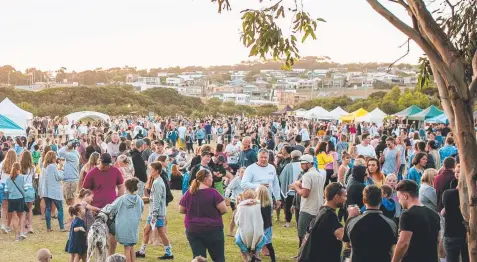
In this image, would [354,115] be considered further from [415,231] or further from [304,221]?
[415,231]

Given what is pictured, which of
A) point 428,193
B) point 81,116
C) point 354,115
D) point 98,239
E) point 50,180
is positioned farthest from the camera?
point 354,115

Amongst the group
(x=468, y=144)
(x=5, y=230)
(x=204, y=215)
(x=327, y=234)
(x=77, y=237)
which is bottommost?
(x=5, y=230)

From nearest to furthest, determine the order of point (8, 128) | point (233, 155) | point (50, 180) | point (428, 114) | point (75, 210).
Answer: point (75, 210), point (50, 180), point (233, 155), point (8, 128), point (428, 114)

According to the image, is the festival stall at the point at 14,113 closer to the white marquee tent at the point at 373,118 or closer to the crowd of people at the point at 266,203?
the crowd of people at the point at 266,203

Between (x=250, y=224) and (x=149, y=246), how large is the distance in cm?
261

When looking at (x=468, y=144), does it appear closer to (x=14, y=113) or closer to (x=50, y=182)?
(x=50, y=182)

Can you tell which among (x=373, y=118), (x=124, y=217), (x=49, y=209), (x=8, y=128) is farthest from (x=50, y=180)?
(x=373, y=118)

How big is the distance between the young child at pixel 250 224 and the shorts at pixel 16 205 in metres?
4.44

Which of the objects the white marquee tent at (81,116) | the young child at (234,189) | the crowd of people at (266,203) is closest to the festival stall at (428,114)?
the white marquee tent at (81,116)

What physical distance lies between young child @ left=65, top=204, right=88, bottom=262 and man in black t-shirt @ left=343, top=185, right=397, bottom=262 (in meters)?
4.01

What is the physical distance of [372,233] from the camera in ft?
17.5

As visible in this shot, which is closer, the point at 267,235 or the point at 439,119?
the point at 267,235

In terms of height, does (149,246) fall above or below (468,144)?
below

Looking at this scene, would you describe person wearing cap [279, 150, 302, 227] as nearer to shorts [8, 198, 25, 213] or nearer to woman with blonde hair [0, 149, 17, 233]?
shorts [8, 198, 25, 213]
